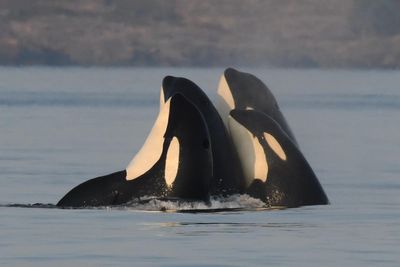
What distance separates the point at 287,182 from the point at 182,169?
1.89 m

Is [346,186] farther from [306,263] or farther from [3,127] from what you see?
[3,127]

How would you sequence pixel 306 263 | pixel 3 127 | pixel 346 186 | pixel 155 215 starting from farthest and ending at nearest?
1. pixel 3 127
2. pixel 346 186
3. pixel 155 215
4. pixel 306 263

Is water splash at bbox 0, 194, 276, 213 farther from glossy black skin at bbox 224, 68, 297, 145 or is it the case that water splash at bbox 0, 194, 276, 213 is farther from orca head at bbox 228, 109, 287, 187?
glossy black skin at bbox 224, 68, 297, 145

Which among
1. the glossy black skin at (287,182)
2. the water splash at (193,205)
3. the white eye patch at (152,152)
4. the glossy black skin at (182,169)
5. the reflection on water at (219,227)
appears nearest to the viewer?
the reflection on water at (219,227)

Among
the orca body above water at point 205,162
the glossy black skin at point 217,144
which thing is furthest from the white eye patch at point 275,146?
the glossy black skin at point 217,144

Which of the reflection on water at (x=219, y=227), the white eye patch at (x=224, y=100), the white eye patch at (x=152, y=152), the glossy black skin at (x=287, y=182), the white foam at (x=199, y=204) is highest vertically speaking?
the white eye patch at (x=224, y=100)

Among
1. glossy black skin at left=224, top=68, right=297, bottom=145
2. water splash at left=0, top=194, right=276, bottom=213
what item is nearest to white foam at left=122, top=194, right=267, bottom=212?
water splash at left=0, top=194, right=276, bottom=213

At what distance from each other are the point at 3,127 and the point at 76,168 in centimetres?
2049

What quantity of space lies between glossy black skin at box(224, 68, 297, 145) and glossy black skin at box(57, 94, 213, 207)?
2.48 m

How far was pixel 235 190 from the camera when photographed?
86.0 feet

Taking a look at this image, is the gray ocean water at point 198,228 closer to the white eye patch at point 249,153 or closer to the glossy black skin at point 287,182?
the glossy black skin at point 287,182

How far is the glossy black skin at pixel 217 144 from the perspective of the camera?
26031mm

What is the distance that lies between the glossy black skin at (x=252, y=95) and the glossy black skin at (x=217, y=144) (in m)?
1.38

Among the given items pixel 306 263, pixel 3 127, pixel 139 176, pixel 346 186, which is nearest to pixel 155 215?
pixel 139 176
